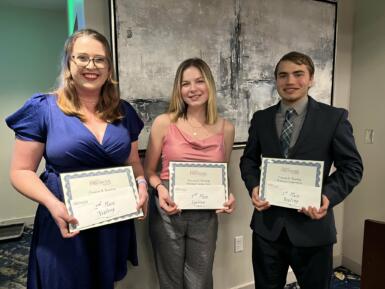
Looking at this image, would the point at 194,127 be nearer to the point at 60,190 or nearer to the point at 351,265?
the point at 60,190

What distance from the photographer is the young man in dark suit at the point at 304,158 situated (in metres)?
1.23

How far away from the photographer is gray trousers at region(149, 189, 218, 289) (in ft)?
4.58

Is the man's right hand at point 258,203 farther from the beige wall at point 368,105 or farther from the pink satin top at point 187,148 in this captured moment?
the beige wall at point 368,105

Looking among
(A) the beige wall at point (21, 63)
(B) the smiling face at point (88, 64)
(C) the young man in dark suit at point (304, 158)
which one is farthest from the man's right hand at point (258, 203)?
(A) the beige wall at point (21, 63)

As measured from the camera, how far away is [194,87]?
4.51 feet

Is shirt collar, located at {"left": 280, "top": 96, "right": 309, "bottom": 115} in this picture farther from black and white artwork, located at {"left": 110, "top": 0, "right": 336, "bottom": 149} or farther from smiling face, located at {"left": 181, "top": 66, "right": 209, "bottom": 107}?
black and white artwork, located at {"left": 110, "top": 0, "right": 336, "bottom": 149}

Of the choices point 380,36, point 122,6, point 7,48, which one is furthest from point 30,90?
point 380,36

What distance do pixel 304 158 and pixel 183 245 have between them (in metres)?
0.68

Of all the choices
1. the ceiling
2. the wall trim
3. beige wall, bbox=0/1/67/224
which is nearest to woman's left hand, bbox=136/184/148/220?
the wall trim

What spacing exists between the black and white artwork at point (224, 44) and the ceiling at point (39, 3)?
2.18 metres

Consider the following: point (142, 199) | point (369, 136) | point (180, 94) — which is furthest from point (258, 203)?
point (369, 136)

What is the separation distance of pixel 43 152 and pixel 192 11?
3.65ft

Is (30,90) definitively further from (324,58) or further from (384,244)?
(384,244)

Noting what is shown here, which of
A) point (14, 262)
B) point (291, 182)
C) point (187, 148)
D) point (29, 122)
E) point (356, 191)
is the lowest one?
point (14, 262)
